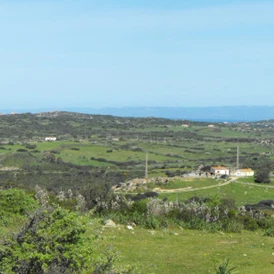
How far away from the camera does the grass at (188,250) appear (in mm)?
13680

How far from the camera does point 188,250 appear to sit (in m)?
15.9

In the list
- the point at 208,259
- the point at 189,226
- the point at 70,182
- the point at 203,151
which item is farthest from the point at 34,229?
the point at 203,151

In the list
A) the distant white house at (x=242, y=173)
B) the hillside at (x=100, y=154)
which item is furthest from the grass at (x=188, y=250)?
the distant white house at (x=242, y=173)

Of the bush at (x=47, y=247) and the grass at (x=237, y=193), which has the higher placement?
the bush at (x=47, y=247)

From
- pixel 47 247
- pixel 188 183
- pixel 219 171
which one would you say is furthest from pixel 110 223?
pixel 219 171

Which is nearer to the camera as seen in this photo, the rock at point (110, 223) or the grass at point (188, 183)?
the rock at point (110, 223)

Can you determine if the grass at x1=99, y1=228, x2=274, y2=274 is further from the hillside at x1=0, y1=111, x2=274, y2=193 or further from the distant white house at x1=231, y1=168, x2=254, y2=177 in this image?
the distant white house at x1=231, y1=168, x2=254, y2=177

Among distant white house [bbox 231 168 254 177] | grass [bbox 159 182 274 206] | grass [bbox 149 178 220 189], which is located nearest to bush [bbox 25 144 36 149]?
distant white house [bbox 231 168 254 177]

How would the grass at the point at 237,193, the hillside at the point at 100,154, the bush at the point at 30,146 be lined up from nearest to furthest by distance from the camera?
the grass at the point at 237,193 → the hillside at the point at 100,154 → the bush at the point at 30,146

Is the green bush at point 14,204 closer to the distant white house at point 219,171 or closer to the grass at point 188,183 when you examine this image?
the grass at point 188,183

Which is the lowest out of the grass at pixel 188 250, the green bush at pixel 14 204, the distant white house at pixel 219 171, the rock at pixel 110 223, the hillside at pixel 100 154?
the hillside at pixel 100 154

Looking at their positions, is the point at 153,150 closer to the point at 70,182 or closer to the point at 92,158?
the point at 92,158

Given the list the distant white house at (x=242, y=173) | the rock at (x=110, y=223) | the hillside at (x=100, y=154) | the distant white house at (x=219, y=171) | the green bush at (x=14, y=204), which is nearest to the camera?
the green bush at (x=14, y=204)

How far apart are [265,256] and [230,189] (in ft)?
124
